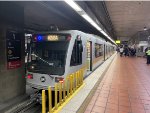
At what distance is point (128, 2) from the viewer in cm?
963

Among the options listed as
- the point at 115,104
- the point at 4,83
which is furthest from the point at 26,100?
the point at 115,104

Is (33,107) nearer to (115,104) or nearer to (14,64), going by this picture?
(14,64)

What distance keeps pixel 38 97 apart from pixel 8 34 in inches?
86.7

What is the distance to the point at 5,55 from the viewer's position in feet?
19.0

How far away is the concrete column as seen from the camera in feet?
18.6

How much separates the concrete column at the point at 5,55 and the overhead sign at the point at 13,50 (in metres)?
0.13

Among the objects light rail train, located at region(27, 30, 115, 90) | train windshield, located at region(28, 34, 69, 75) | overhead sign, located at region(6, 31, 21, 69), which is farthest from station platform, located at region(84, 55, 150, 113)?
overhead sign, located at region(6, 31, 21, 69)

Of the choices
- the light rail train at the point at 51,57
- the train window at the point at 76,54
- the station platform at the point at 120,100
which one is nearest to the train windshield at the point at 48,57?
the light rail train at the point at 51,57

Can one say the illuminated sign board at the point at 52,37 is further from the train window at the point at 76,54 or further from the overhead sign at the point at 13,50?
the overhead sign at the point at 13,50

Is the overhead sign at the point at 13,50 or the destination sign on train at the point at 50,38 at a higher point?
the destination sign on train at the point at 50,38

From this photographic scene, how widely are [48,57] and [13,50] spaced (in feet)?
3.88

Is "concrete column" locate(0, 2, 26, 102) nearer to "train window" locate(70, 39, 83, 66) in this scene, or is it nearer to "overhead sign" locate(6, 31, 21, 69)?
"overhead sign" locate(6, 31, 21, 69)

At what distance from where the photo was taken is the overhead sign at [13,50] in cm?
592

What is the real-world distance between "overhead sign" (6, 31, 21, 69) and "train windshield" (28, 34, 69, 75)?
44 centimetres
